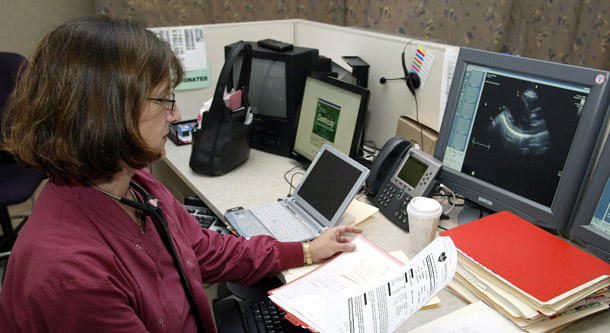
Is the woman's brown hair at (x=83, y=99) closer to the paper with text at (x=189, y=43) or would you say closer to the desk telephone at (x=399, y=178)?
the desk telephone at (x=399, y=178)

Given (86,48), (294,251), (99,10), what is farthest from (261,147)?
(99,10)

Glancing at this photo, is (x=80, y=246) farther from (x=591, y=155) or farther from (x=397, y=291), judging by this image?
(x=591, y=155)

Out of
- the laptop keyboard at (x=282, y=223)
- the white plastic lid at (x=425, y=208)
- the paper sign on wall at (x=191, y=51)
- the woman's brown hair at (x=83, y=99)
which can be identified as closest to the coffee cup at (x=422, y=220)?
the white plastic lid at (x=425, y=208)

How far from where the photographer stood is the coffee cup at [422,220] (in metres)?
1.08

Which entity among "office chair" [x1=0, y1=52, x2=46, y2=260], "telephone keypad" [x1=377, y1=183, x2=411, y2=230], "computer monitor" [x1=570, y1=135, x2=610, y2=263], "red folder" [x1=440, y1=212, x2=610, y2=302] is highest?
"computer monitor" [x1=570, y1=135, x2=610, y2=263]

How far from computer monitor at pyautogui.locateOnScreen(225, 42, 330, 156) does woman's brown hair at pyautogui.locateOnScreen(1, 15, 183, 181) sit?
879 millimetres

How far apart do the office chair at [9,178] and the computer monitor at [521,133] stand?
1.66 m

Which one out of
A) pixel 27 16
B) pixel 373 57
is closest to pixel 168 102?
pixel 373 57

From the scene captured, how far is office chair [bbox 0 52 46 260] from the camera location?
195cm

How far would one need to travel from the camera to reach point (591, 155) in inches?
39.4

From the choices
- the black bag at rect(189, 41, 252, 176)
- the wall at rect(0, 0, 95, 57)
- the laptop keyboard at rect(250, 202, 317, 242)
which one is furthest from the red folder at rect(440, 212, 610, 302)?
the wall at rect(0, 0, 95, 57)

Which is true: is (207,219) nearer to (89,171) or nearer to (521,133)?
(89,171)

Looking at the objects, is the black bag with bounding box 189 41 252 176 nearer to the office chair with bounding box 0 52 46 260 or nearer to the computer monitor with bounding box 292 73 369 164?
the computer monitor with bounding box 292 73 369 164

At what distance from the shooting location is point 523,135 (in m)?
1.10
